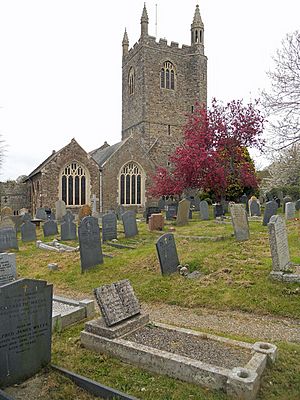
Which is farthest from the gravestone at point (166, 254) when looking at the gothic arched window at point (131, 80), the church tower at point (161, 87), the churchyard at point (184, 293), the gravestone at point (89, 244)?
the gothic arched window at point (131, 80)

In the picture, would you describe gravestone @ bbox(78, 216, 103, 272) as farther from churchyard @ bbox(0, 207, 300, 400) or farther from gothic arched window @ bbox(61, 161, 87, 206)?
gothic arched window @ bbox(61, 161, 87, 206)

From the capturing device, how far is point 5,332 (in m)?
3.76

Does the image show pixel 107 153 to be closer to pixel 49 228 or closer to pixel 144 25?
pixel 144 25

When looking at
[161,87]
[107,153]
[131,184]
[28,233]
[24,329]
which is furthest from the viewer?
[161,87]

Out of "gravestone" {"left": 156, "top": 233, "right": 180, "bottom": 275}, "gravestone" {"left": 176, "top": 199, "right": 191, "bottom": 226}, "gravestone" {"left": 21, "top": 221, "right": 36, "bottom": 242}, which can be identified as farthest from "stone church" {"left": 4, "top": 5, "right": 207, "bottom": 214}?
"gravestone" {"left": 156, "top": 233, "right": 180, "bottom": 275}

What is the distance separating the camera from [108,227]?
13.5 m

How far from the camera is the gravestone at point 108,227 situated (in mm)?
13289

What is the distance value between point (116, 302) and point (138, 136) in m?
28.4

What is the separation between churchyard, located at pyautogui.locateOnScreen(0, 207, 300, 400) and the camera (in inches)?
149

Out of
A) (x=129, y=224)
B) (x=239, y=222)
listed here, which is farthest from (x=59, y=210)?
(x=239, y=222)

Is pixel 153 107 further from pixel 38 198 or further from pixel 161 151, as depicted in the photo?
pixel 38 198

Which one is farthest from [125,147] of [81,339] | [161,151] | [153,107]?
[81,339]

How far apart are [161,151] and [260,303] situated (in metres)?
30.2

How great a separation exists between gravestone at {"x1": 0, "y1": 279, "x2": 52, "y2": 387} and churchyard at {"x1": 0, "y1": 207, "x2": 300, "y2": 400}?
0.87ft
